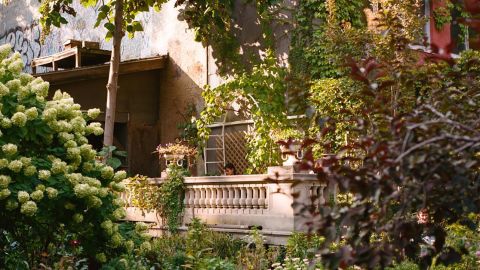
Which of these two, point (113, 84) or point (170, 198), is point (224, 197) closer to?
point (170, 198)

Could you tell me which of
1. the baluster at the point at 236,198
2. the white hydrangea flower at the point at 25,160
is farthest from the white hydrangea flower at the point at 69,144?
the baluster at the point at 236,198

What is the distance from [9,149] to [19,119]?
303 mm

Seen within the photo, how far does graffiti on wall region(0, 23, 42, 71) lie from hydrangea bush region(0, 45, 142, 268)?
1696 centimetres

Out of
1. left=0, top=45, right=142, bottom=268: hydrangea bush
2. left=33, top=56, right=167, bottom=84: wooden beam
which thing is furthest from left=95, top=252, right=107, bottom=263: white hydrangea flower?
left=33, top=56, right=167, bottom=84: wooden beam

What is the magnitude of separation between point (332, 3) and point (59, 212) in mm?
8984

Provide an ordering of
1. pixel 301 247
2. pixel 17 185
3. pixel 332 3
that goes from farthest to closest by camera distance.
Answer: pixel 332 3, pixel 301 247, pixel 17 185

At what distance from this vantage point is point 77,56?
1853 cm

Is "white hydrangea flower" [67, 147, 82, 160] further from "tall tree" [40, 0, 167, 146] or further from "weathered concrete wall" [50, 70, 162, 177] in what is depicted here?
"weathered concrete wall" [50, 70, 162, 177]

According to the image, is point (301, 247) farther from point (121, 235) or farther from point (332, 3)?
point (332, 3)

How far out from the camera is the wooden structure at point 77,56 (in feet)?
61.4

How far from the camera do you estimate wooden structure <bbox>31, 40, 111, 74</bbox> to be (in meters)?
18.7

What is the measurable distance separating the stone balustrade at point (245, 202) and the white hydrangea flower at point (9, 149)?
524 cm

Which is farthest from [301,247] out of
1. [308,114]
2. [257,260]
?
[308,114]

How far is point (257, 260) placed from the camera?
10.5 meters
